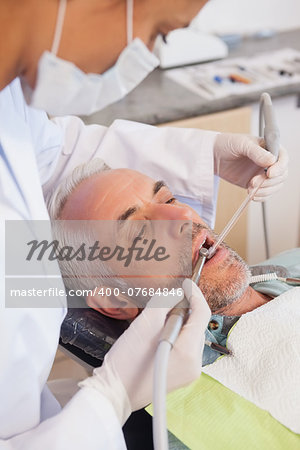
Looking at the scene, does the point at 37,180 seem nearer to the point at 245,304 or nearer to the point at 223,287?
the point at 223,287

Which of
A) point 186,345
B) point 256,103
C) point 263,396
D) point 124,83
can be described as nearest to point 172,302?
point 186,345

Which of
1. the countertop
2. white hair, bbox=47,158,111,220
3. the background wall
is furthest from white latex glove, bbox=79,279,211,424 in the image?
the background wall

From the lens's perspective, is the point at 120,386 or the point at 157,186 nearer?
the point at 120,386

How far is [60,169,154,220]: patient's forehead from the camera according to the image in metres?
1.26

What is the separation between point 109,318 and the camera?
51.2 inches

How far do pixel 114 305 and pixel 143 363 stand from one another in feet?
1.00

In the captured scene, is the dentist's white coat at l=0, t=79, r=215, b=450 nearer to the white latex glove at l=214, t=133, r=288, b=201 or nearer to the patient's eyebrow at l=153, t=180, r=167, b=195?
the patient's eyebrow at l=153, t=180, r=167, b=195

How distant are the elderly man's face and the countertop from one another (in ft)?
2.25

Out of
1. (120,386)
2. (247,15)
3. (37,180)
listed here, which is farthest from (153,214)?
(247,15)

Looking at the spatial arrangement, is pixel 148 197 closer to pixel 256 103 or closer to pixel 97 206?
pixel 97 206

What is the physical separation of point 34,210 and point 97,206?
0.79ft

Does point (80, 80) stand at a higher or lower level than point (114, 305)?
higher

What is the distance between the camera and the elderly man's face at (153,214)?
126 cm

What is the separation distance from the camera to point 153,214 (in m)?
1.26
